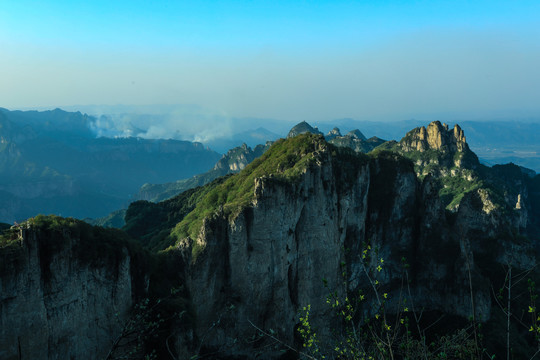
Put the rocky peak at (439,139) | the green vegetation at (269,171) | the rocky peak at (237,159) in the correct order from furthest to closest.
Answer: the rocky peak at (237,159)
the rocky peak at (439,139)
the green vegetation at (269,171)

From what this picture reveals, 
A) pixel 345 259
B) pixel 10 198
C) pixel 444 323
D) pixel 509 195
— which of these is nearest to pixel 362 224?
pixel 345 259

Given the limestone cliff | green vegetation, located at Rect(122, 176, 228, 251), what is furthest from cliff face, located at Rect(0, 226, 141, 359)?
green vegetation, located at Rect(122, 176, 228, 251)

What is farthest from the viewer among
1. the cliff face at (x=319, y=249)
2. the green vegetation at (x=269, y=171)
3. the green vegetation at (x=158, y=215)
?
the green vegetation at (x=158, y=215)

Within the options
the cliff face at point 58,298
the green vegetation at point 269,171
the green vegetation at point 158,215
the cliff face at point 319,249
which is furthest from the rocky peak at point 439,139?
the cliff face at point 58,298

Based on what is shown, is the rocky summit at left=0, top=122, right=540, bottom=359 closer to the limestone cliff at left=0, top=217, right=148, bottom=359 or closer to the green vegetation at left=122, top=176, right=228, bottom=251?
the limestone cliff at left=0, top=217, right=148, bottom=359

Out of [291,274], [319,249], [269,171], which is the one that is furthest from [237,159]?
[291,274]

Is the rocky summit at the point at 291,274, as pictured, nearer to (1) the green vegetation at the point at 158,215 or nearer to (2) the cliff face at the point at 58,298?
(2) the cliff face at the point at 58,298
